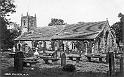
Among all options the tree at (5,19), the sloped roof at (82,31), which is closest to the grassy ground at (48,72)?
the tree at (5,19)

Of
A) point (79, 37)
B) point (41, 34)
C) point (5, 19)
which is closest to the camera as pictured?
point (5, 19)

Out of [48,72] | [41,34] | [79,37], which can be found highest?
Answer: [41,34]

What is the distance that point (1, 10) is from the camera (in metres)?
19.6

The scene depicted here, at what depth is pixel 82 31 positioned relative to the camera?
137 ft

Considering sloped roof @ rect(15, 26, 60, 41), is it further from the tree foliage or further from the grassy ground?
the grassy ground

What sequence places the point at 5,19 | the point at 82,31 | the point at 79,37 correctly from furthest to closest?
the point at 82,31, the point at 79,37, the point at 5,19

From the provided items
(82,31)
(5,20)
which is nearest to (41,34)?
(82,31)

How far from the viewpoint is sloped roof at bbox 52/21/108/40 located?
4003 centimetres

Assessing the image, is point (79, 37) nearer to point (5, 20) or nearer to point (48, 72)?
point (5, 20)

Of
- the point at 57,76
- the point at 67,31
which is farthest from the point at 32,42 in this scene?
the point at 57,76

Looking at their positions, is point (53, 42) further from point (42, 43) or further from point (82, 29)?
point (82, 29)

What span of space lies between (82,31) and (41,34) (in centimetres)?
1082

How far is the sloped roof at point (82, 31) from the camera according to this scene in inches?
1576

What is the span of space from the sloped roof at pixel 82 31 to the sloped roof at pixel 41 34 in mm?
2357
